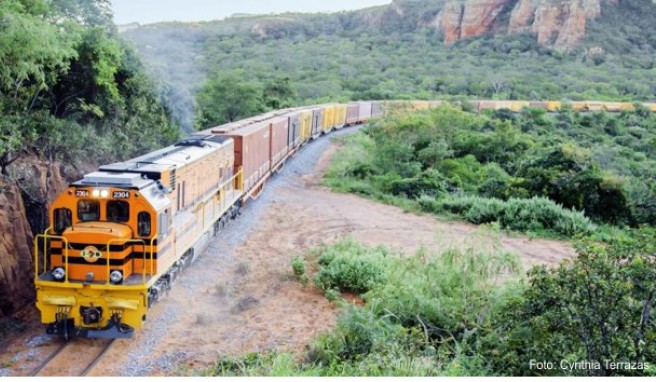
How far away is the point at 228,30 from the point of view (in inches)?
5157

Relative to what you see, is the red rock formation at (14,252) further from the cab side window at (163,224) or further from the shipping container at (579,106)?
the shipping container at (579,106)

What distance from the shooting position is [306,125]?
138 ft

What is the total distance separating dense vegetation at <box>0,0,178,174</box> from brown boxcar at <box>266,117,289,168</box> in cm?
426

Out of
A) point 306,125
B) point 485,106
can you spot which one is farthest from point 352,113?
point 306,125

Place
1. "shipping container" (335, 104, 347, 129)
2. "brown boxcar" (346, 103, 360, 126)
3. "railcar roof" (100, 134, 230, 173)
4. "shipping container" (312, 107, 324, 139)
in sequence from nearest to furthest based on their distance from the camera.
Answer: "railcar roof" (100, 134, 230, 173)
"shipping container" (312, 107, 324, 139)
"shipping container" (335, 104, 347, 129)
"brown boxcar" (346, 103, 360, 126)

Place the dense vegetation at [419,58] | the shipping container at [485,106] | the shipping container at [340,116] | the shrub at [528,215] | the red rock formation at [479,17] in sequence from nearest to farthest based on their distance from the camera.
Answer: the shrub at [528,215] → the shipping container at [340,116] → the shipping container at [485,106] → the dense vegetation at [419,58] → the red rock formation at [479,17]

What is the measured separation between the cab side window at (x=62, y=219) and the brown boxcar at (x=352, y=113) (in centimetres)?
4520

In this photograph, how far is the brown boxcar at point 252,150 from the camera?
78.0ft

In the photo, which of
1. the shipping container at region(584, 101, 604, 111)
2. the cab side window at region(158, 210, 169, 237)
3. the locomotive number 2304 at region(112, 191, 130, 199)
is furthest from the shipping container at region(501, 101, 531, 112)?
the locomotive number 2304 at region(112, 191, 130, 199)

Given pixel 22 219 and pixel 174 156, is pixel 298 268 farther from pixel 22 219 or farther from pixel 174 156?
pixel 22 219

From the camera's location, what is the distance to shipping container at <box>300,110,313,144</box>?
40.7 metres

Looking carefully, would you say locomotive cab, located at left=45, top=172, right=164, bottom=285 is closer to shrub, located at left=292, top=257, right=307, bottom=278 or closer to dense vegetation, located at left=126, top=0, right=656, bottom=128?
shrub, located at left=292, top=257, right=307, bottom=278

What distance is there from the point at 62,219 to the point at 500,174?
942 inches

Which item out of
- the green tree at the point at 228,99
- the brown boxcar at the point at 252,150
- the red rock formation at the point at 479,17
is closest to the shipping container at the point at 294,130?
the brown boxcar at the point at 252,150
